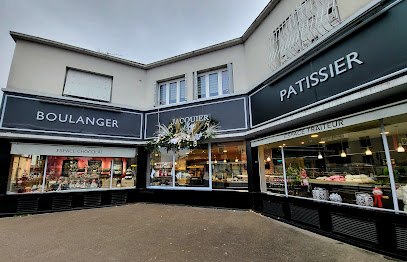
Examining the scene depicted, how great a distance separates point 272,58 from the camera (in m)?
6.41

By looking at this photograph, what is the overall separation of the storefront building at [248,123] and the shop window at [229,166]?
0.04 metres

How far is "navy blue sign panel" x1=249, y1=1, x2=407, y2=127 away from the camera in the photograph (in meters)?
3.10

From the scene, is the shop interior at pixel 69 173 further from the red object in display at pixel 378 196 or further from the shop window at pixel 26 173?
the red object in display at pixel 378 196

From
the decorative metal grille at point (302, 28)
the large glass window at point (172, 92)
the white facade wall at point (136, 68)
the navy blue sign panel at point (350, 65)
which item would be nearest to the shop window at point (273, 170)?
the navy blue sign panel at point (350, 65)

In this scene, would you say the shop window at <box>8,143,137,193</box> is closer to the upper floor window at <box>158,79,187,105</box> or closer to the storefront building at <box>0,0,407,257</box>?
the storefront building at <box>0,0,407,257</box>

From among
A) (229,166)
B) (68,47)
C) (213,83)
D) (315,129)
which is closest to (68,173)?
(68,47)

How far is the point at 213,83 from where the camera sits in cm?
848

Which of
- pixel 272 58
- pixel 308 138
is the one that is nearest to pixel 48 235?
pixel 308 138

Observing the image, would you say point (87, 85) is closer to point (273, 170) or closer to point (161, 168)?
point (161, 168)

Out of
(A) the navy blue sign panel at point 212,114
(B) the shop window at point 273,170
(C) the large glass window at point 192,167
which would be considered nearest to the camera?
(B) the shop window at point 273,170

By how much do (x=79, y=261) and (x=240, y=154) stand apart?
18.7ft

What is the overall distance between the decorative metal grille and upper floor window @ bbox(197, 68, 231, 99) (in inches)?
90.4

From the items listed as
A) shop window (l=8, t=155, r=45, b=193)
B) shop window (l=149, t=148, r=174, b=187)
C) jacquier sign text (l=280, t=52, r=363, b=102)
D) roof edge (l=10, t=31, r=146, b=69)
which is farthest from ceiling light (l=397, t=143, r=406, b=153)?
shop window (l=8, t=155, r=45, b=193)

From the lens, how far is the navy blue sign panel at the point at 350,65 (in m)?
3.10
